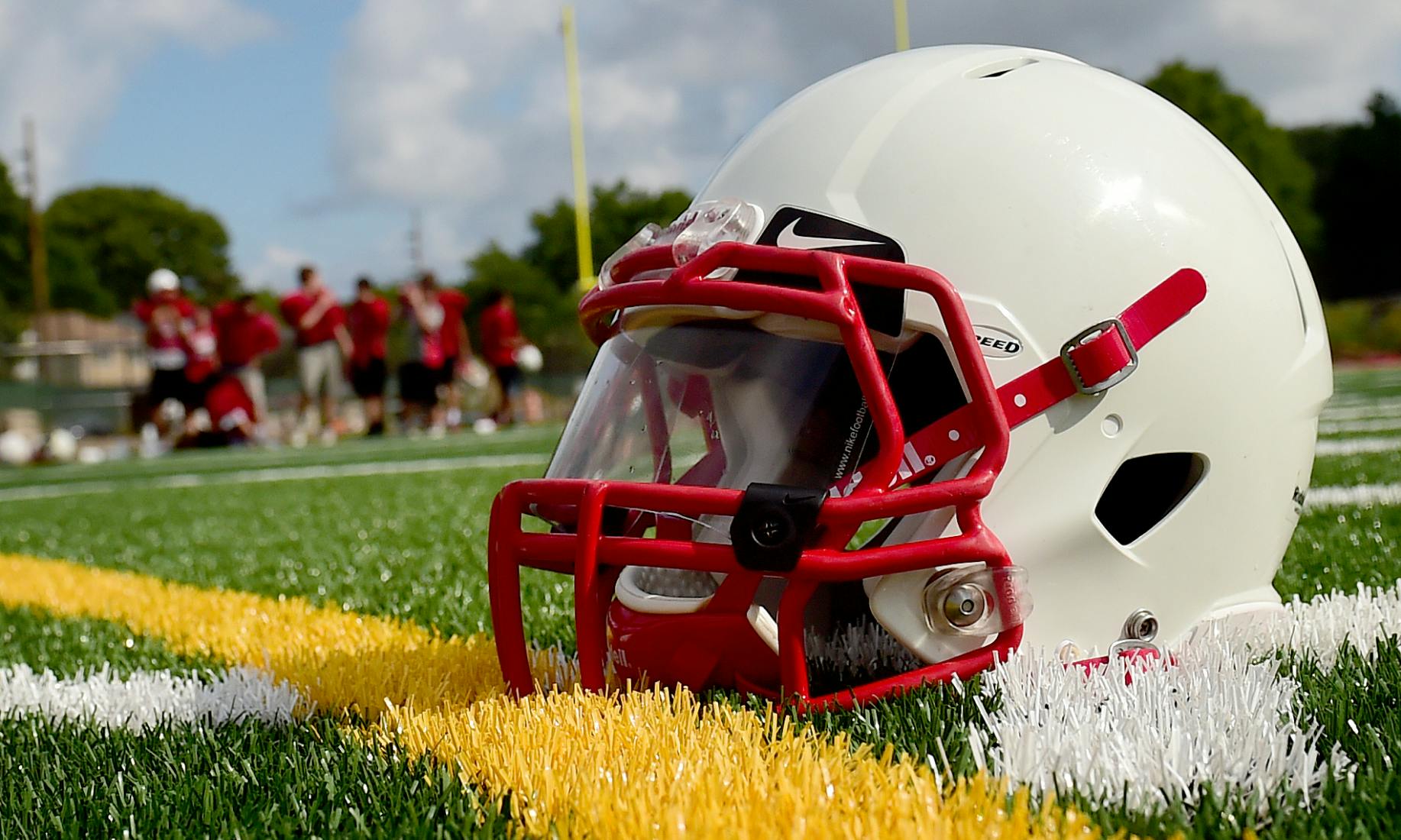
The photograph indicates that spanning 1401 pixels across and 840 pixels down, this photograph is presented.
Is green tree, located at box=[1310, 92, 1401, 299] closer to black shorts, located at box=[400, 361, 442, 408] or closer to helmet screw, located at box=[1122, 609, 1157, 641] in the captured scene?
black shorts, located at box=[400, 361, 442, 408]

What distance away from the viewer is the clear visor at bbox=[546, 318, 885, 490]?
1.50 metres

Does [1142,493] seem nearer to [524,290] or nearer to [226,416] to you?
[226,416]

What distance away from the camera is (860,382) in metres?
1.38

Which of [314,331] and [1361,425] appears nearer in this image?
[1361,425]

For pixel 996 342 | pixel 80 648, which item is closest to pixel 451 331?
pixel 80 648

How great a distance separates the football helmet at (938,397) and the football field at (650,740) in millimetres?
101

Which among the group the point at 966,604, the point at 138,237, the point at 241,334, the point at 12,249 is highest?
the point at 138,237

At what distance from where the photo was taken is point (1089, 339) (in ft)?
4.97

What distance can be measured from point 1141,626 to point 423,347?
46.8ft

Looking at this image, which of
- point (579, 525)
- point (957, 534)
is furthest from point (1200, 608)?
point (579, 525)

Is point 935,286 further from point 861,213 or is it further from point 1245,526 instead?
point 1245,526

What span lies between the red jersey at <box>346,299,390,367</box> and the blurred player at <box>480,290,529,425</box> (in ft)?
4.16

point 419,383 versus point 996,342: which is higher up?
point 996,342

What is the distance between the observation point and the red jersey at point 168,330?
14.0 metres
